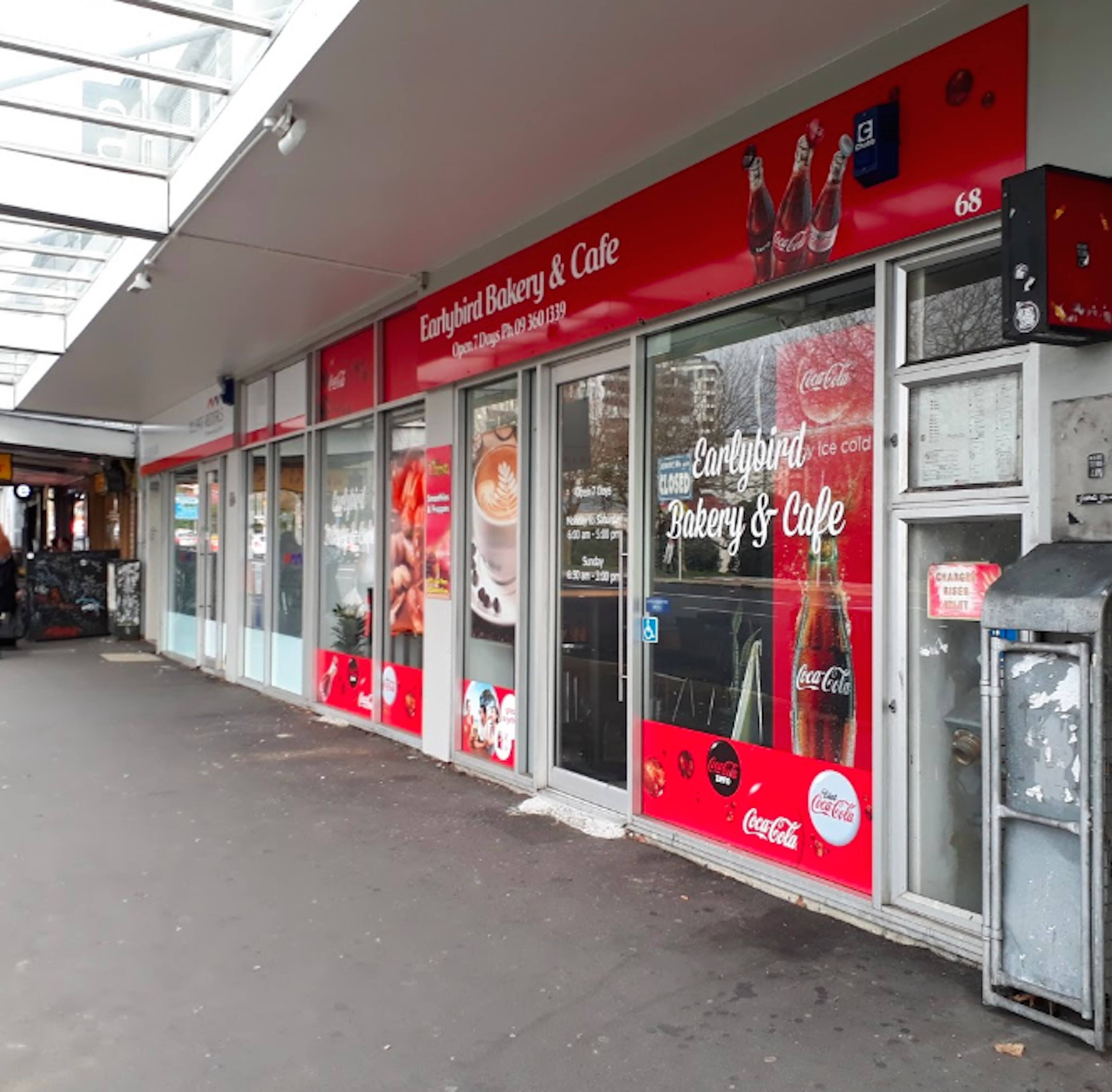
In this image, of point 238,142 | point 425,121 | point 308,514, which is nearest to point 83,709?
point 308,514

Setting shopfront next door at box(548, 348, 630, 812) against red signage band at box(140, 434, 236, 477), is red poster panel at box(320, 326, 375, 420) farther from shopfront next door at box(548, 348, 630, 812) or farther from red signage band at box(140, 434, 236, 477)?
shopfront next door at box(548, 348, 630, 812)

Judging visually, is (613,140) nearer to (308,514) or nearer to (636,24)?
(636,24)

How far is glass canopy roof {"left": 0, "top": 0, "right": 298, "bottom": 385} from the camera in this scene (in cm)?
453

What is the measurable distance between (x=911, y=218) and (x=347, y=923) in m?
3.48

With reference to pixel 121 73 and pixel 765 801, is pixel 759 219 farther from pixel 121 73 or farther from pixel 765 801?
pixel 121 73

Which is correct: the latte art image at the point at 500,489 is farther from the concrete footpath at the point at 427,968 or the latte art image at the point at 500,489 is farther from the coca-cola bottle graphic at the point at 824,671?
the coca-cola bottle graphic at the point at 824,671

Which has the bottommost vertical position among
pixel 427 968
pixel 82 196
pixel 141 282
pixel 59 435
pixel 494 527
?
pixel 427 968

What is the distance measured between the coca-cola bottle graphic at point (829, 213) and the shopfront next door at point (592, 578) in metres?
1.46

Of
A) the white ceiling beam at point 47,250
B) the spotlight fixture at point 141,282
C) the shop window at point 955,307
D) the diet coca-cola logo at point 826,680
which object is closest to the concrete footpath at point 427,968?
the diet coca-cola logo at point 826,680

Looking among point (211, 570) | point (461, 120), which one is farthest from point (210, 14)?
point (211, 570)

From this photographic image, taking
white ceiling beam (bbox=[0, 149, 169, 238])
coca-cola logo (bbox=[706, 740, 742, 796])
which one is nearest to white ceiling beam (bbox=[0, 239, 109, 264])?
white ceiling beam (bbox=[0, 149, 169, 238])

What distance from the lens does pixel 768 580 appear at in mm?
4664

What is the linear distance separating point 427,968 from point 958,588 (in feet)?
7.78

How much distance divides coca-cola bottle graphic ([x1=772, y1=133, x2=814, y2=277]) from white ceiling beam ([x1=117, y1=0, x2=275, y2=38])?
2320 millimetres
